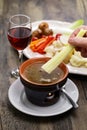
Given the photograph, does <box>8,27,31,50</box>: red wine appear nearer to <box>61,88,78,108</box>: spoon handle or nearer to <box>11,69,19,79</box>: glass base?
<box>11,69,19,79</box>: glass base

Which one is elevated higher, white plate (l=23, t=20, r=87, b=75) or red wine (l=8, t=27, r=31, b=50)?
red wine (l=8, t=27, r=31, b=50)

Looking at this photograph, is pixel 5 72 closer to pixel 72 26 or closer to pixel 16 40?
pixel 16 40

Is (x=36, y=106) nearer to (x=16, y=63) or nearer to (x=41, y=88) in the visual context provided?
(x=41, y=88)

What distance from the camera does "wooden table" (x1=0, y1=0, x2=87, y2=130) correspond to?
3.75 feet

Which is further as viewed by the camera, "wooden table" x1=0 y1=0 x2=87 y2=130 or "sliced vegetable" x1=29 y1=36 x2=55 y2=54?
"sliced vegetable" x1=29 y1=36 x2=55 y2=54

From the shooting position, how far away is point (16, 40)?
Answer: 1344mm

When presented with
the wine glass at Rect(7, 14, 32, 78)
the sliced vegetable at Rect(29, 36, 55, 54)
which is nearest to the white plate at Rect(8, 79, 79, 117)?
the wine glass at Rect(7, 14, 32, 78)

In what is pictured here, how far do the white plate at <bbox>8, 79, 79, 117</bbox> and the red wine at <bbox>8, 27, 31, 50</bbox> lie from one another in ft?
0.49

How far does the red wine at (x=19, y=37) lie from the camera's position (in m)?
1.34

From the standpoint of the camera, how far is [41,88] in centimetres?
114

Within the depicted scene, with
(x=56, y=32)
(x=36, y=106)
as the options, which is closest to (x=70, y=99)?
(x=36, y=106)

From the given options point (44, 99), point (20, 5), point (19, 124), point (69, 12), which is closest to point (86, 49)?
point (44, 99)

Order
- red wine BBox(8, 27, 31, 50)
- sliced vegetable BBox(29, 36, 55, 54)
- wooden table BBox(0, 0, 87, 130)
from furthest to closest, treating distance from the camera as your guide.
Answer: sliced vegetable BBox(29, 36, 55, 54) → red wine BBox(8, 27, 31, 50) → wooden table BBox(0, 0, 87, 130)

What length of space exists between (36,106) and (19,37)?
0.97 feet
